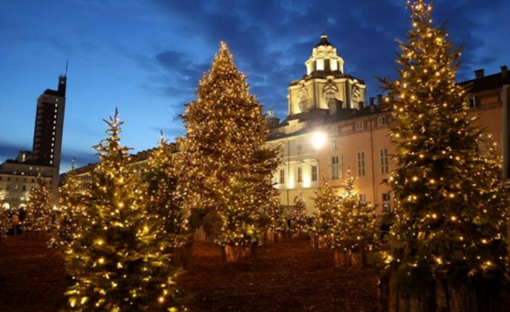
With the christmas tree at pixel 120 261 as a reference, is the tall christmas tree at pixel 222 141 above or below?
above

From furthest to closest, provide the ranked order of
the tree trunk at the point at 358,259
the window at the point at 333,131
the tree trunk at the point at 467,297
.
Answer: the window at the point at 333,131, the tree trunk at the point at 358,259, the tree trunk at the point at 467,297

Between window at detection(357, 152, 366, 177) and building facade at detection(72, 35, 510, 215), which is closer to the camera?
building facade at detection(72, 35, 510, 215)

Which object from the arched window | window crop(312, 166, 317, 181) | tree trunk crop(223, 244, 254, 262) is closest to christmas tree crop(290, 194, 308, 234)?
tree trunk crop(223, 244, 254, 262)

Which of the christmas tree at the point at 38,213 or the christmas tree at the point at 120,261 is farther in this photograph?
the christmas tree at the point at 38,213

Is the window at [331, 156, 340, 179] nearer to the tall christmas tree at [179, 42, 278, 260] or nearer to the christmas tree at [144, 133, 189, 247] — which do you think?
the tall christmas tree at [179, 42, 278, 260]

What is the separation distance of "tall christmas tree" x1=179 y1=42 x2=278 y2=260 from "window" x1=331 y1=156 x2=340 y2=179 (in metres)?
16.9

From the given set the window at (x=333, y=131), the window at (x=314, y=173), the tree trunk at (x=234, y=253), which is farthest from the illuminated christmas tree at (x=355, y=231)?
the window at (x=314, y=173)

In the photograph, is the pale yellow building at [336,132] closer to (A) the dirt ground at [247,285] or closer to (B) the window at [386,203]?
(B) the window at [386,203]

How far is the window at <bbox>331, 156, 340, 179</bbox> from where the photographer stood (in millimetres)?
40603

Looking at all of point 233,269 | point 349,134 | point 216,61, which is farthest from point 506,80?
point 233,269

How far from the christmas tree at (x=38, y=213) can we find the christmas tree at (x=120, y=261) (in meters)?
22.3

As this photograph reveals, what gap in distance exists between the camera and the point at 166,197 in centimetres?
1422

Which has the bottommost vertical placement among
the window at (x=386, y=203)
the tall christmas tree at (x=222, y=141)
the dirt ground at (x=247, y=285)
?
the dirt ground at (x=247, y=285)

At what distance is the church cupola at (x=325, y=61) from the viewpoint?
64938 millimetres
